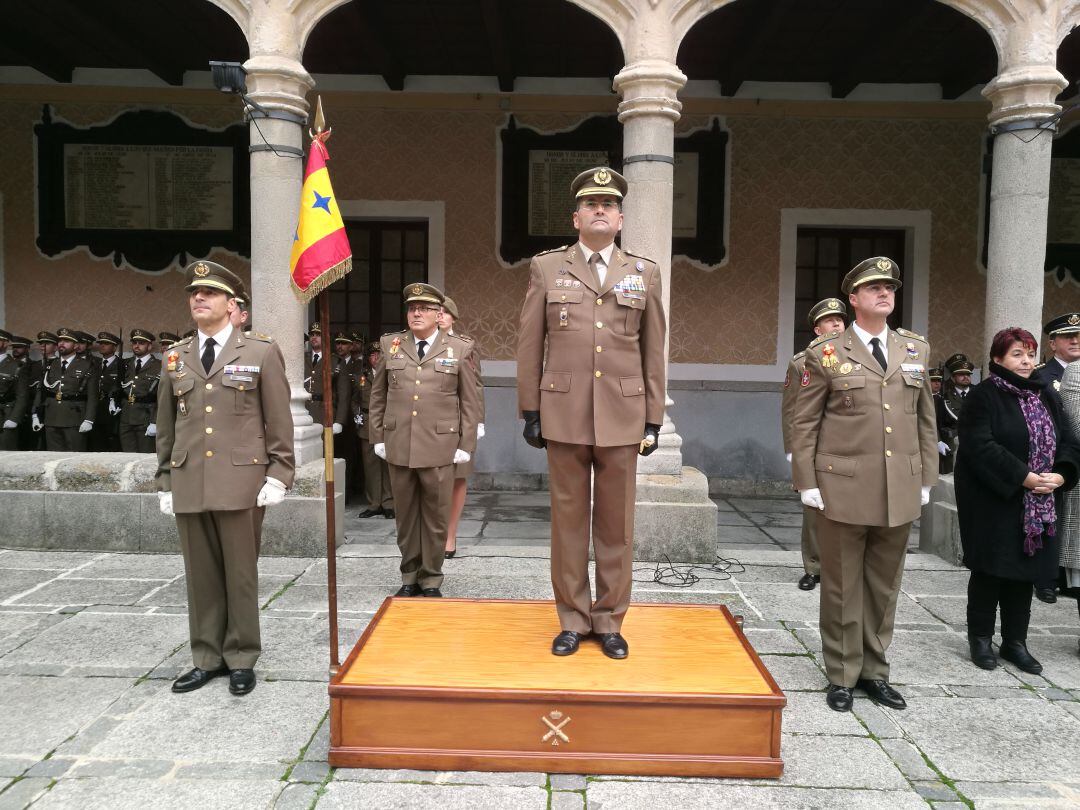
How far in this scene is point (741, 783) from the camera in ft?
8.75

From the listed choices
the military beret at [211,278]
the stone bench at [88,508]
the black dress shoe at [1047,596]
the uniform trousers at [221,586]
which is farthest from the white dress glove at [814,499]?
the stone bench at [88,508]

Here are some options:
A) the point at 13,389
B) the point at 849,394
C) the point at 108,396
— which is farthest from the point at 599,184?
the point at 13,389

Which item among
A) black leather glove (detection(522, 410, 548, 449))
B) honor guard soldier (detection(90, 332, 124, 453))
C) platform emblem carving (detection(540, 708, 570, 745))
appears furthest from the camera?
honor guard soldier (detection(90, 332, 124, 453))

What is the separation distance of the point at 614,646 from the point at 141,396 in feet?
20.3

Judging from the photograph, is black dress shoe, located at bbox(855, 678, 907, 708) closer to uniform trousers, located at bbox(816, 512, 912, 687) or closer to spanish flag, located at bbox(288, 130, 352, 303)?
uniform trousers, located at bbox(816, 512, 912, 687)

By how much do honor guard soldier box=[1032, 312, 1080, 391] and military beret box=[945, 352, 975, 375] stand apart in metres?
3.35

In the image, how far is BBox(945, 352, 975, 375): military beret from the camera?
299 inches

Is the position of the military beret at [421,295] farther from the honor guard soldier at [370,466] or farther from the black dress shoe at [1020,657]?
the black dress shoe at [1020,657]

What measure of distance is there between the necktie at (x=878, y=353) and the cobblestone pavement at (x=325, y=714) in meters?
1.42

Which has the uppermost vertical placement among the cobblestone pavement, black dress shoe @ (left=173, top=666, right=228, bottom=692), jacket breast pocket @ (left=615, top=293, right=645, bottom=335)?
jacket breast pocket @ (left=615, top=293, right=645, bottom=335)

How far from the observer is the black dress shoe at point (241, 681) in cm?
326

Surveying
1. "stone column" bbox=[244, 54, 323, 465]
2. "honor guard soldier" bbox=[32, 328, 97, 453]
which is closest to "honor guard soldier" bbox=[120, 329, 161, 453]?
"honor guard soldier" bbox=[32, 328, 97, 453]

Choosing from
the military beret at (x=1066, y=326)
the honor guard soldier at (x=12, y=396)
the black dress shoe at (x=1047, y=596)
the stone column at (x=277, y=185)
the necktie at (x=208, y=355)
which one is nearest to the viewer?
the necktie at (x=208, y=355)

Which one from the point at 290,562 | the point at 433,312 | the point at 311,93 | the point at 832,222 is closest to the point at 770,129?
the point at 832,222
